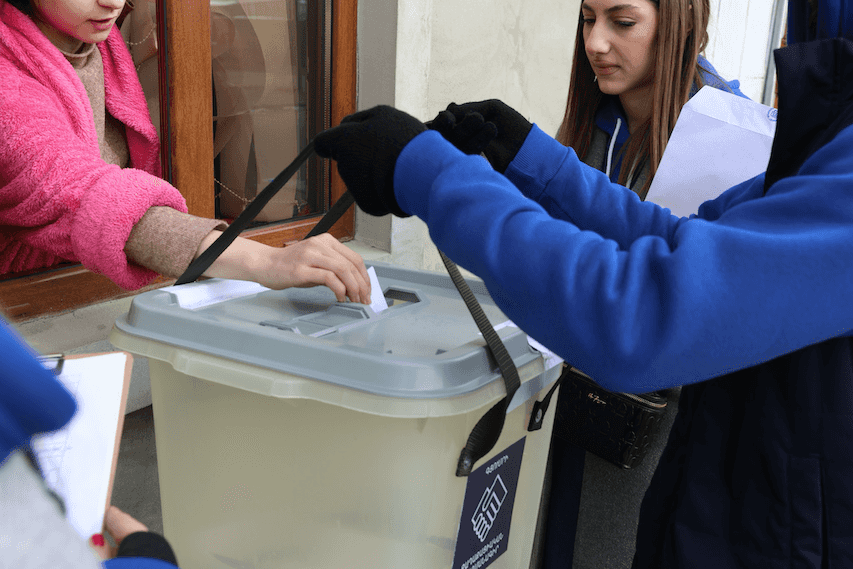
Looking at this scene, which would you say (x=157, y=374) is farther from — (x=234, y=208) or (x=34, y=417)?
(x=234, y=208)

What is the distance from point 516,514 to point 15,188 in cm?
94

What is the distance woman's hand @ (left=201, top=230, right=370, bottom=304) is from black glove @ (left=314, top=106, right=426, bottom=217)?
0.30 m

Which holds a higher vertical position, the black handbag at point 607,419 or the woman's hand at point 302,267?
the woman's hand at point 302,267

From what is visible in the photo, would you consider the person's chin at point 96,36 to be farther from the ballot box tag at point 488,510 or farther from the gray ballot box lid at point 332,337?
the ballot box tag at point 488,510

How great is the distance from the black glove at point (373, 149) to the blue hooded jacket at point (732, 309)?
19 millimetres

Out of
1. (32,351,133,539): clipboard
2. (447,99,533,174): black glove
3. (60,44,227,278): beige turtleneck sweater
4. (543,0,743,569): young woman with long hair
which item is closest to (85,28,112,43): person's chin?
(60,44,227,278): beige turtleneck sweater

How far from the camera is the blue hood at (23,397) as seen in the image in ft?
0.98

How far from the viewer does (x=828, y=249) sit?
0.51m

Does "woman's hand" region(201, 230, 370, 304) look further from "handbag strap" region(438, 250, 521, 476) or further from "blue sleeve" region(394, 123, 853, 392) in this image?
"blue sleeve" region(394, 123, 853, 392)

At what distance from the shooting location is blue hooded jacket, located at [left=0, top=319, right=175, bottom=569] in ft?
0.98

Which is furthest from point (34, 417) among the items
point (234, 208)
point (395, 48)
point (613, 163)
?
point (395, 48)

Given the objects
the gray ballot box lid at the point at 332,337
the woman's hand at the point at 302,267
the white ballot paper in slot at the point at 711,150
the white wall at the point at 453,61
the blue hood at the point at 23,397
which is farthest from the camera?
the white wall at the point at 453,61

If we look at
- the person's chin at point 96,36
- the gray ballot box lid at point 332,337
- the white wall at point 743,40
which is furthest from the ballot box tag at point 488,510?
the white wall at point 743,40

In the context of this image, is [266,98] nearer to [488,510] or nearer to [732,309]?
[488,510]
